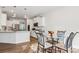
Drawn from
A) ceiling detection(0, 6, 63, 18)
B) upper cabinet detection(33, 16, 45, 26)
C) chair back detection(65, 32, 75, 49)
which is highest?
ceiling detection(0, 6, 63, 18)

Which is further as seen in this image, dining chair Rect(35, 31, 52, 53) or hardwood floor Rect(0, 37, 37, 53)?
dining chair Rect(35, 31, 52, 53)

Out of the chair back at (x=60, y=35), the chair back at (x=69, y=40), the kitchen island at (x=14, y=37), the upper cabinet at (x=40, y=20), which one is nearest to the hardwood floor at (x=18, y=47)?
the kitchen island at (x=14, y=37)

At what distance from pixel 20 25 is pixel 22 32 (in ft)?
0.54

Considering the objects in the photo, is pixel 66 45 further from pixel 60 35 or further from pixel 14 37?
pixel 14 37

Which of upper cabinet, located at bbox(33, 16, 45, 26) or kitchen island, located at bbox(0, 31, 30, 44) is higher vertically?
upper cabinet, located at bbox(33, 16, 45, 26)

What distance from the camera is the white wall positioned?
1892 millimetres

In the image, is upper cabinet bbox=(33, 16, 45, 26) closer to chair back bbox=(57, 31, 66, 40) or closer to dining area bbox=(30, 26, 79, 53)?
dining area bbox=(30, 26, 79, 53)

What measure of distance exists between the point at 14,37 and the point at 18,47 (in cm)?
33

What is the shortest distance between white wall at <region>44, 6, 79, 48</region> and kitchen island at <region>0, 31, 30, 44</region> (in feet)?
1.51

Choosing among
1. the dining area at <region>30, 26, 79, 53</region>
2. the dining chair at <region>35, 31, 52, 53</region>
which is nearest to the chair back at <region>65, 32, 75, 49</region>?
the dining area at <region>30, 26, 79, 53</region>

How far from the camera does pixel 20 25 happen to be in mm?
1939

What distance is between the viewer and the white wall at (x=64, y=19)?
6.21ft

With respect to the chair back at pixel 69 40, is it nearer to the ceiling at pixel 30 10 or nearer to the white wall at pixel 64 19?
the white wall at pixel 64 19
